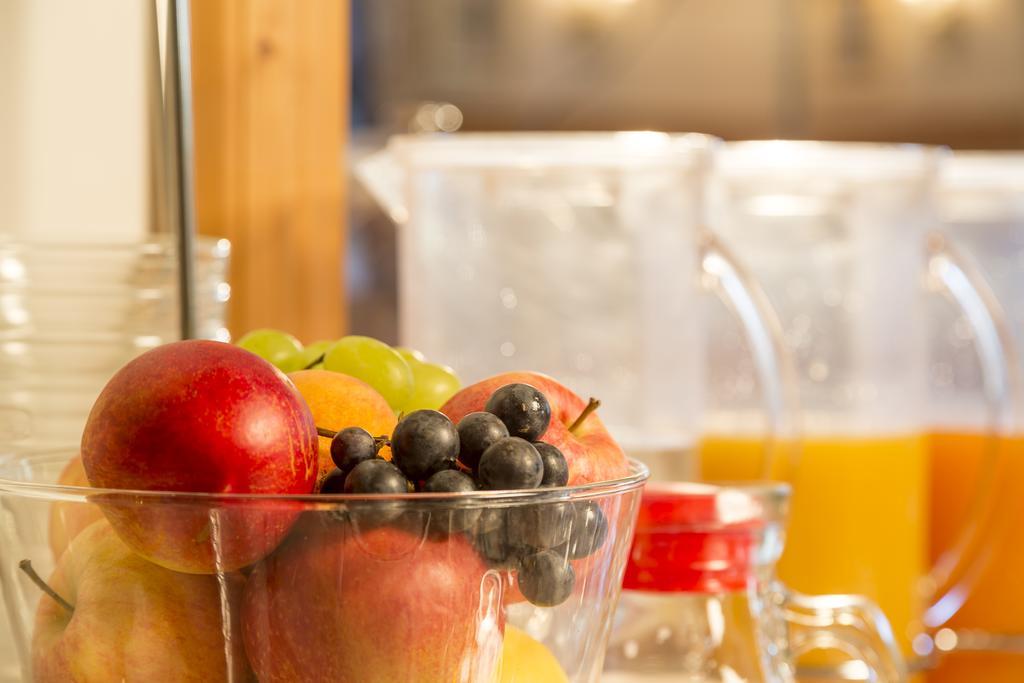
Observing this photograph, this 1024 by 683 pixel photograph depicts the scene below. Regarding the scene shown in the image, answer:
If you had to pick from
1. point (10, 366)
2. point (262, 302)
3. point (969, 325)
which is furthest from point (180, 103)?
point (969, 325)

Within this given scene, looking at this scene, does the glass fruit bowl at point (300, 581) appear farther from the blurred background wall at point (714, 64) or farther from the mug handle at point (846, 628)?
the blurred background wall at point (714, 64)

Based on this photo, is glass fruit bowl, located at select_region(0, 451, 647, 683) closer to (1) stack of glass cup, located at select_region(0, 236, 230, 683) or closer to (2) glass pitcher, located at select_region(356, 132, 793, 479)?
(1) stack of glass cup, located at select_region(0, 236, 230, 683)

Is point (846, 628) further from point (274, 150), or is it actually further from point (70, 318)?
point (274, 150)

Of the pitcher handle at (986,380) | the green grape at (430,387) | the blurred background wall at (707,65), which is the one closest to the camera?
the green grape at (430,387)

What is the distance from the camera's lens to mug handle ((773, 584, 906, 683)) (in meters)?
0.43

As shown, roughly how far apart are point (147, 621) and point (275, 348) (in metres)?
0.13

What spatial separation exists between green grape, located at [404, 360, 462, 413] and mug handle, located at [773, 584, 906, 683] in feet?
0.46

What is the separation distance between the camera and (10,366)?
47 cm

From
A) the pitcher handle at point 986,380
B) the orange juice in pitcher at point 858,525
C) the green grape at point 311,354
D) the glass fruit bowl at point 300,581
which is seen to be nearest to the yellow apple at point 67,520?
the glass fruit bowl at point 300,581

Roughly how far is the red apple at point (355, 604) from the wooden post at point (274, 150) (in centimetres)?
49

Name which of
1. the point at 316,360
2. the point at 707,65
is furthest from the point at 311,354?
the point at 707,65

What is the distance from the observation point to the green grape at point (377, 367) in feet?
1.16

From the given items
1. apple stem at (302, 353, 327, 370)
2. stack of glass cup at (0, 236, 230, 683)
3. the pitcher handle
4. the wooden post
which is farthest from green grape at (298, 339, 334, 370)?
the pitcher handle

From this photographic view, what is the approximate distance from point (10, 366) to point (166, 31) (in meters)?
0.14
